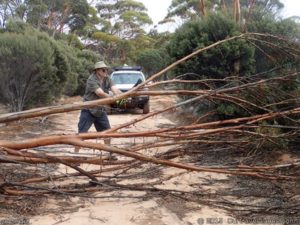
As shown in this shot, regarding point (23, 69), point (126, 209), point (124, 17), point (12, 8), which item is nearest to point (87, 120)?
point (126, 209)

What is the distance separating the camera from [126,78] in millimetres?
16766

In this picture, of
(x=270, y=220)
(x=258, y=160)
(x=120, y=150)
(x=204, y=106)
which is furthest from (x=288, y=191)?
(x=204, y=106)

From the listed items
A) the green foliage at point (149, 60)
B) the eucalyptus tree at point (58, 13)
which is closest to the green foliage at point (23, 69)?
the eucalyptus tree at point (58, 13)

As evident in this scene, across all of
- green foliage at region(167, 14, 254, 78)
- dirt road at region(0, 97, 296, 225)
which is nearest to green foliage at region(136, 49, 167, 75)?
green foliage at region(167, 14, 254, 78)

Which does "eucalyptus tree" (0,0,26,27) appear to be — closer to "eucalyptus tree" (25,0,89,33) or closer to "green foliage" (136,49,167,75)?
"eucalyptus tree" (25,0,89,33)

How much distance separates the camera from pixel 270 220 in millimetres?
3912

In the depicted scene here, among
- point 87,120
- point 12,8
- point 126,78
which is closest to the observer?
point 87,120

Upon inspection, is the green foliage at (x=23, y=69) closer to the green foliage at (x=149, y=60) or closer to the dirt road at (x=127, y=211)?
the dirt road at (x=127, y=211)

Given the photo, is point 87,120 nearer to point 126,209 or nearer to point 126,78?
point 126,209

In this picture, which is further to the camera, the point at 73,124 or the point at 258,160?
the point at 73,124

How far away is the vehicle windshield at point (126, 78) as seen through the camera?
1662 centimetres

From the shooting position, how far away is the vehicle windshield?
655 inches

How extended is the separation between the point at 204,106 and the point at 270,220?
5.75m

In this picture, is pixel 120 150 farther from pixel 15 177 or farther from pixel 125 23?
pixel 125 23
